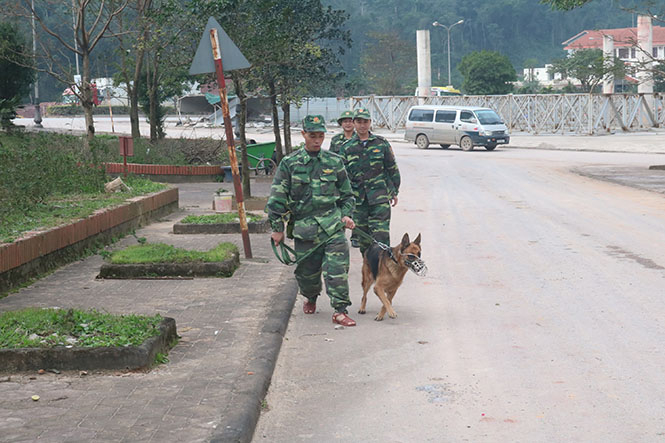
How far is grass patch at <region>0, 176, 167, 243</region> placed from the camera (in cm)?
916

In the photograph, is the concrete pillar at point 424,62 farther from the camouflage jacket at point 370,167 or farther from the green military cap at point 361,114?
the green military cap at point 361,114

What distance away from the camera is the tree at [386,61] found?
82500mm

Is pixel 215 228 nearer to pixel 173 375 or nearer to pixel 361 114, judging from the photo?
pixel 361 114

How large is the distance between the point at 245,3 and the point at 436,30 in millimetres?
95259

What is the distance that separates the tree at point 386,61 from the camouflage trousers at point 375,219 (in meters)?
73.4

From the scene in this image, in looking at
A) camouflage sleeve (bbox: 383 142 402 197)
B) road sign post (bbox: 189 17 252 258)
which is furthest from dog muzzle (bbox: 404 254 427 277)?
road sign post (bbox: 189 17 252 258)

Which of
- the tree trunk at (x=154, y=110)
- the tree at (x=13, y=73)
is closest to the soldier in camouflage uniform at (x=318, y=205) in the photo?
the tree trunk at (x=154, y=110)

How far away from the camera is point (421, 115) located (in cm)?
3816

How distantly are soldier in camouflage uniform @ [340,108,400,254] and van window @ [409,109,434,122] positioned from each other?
95.8 ft

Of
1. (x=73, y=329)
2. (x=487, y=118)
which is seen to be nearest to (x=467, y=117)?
(x=487, y=118)

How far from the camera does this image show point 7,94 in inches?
1073

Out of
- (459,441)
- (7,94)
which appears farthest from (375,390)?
(7,94)

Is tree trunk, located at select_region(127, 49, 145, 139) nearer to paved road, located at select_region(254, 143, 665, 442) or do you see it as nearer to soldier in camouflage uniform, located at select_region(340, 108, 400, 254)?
paved road, located at select_region(254, 143, 665, 442)

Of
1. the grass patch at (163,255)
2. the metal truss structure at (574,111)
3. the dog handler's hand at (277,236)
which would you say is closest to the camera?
the dog handler's hand at (277,236)
